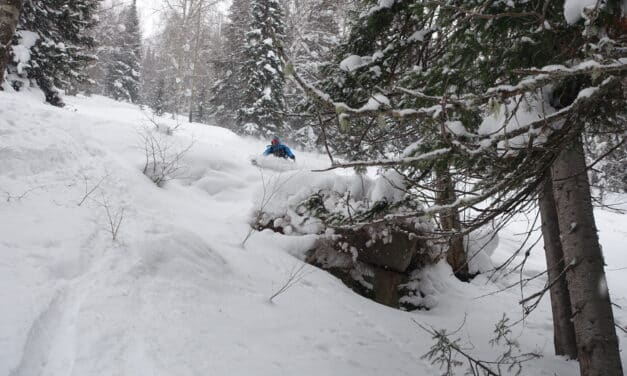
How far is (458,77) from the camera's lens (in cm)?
294

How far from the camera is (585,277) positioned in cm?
243

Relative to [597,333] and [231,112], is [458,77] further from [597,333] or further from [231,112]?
[231,112]

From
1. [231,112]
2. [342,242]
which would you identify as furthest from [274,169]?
[231,112]

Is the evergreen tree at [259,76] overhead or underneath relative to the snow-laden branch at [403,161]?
overhead

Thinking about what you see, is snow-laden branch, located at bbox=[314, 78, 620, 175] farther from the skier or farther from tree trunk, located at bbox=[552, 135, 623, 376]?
the skier

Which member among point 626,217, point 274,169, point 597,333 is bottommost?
point 597,333

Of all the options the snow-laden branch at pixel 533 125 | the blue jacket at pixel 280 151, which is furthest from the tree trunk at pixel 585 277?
the blue jacket at pixel 280 151

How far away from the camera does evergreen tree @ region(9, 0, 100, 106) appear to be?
10195 millimetres

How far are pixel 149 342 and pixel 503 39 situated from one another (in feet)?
11.1

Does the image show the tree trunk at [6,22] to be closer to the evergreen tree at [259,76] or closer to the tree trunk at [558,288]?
the tree trunk at [558,288]

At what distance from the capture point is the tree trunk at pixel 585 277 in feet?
7.79

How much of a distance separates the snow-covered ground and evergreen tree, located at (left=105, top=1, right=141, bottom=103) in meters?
29.0

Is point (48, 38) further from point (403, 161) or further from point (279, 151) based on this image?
point (403, 161)

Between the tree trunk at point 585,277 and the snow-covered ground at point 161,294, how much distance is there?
4.71ft
